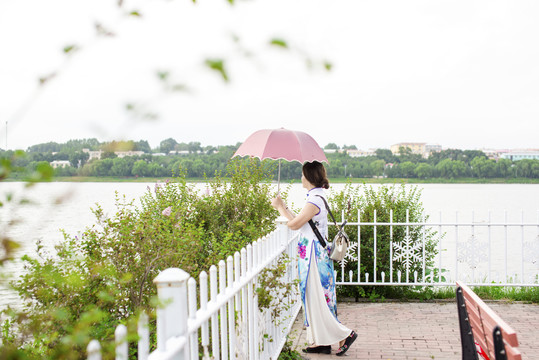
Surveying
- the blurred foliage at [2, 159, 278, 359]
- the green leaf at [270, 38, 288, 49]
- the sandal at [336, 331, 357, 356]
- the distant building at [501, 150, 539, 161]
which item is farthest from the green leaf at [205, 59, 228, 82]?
the distant building at [501, 150, 539, 161]

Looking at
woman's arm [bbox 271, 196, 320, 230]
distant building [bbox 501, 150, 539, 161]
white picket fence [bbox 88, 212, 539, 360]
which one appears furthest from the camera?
distant building [bbox 501, 150, 539, 161]

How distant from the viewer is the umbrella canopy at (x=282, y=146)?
515cm

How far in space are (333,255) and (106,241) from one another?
2255 millimetres

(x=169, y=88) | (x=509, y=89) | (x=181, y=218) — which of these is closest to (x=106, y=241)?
(x=181, y=218)

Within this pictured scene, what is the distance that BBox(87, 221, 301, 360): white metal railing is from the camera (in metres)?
2.00

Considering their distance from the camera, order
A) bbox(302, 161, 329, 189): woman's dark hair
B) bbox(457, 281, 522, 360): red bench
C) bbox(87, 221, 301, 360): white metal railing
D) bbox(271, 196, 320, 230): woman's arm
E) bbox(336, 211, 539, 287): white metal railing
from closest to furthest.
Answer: bbox(87, 221, 301, 360): white metal railing, bbox(457, 281, 522, 360): red bench, bbox(271, 196, 320, 230): woman's arm, bbox(302, 161, 329, 189): woman's dark hair, bbox(336, 211, 539, 287): white metal railing

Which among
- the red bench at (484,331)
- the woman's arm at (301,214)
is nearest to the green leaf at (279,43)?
the red bench at (484,331)

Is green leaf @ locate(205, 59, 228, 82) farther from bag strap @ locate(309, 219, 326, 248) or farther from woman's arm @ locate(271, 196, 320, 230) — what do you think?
bag strap @ locate(309, 219, 326, 248)

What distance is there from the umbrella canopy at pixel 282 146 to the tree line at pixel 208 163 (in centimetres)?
76

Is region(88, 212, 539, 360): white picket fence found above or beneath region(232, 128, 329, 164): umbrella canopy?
beneath

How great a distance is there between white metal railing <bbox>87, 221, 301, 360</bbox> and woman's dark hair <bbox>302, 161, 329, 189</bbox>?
587mm

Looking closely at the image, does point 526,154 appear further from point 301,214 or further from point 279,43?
→ point 279,43

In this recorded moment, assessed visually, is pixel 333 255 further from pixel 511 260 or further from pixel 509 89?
pixel 509 89

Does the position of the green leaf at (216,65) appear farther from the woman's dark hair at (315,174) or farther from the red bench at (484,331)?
the woman's dark hair at (315,174)
